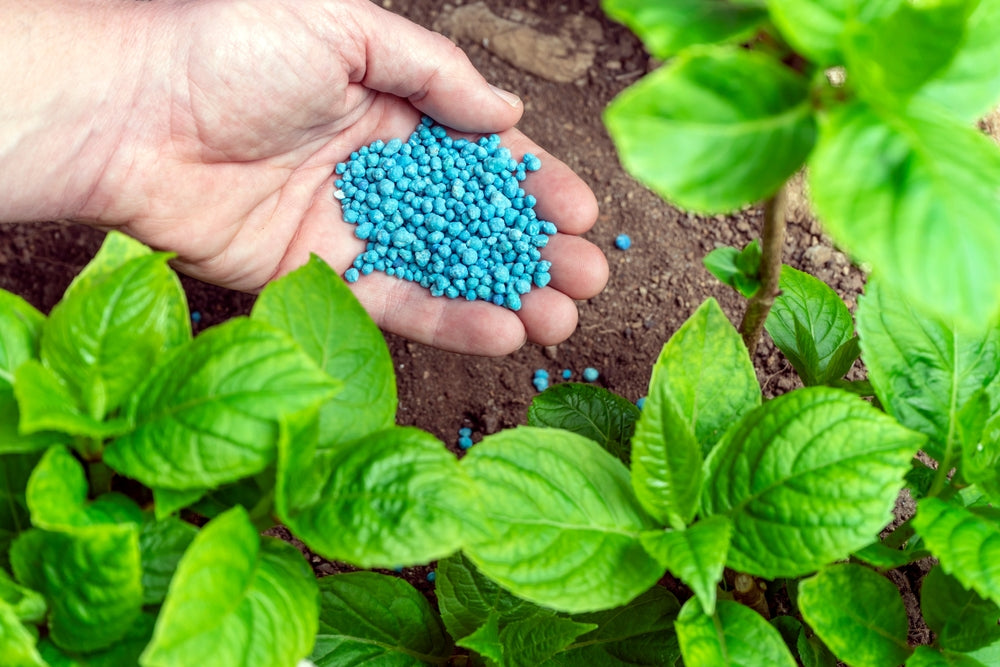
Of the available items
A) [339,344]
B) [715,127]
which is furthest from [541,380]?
[715,127]

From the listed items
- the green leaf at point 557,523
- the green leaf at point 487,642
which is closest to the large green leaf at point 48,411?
the green leaf at point 557,523

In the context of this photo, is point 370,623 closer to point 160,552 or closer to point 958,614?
point 160,552

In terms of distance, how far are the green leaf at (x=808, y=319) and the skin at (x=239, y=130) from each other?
2.19ft

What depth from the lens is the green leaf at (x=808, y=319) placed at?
1.24m

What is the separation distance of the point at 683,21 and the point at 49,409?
0.66m

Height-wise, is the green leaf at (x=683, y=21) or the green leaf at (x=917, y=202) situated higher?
the green leaf at (x=683, y=21)

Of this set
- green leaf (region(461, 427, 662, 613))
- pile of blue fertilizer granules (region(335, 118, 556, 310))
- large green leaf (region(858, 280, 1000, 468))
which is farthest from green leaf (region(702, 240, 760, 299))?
pile of blue fertilizer granules (region(335, 118, 556, 310))

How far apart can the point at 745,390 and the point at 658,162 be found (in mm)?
514

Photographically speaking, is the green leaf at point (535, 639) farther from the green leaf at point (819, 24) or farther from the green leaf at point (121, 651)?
the green leaf at point (819, 24)

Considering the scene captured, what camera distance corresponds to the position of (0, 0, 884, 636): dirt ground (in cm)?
200

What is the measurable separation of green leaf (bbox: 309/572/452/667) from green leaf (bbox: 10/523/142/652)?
1.29ft

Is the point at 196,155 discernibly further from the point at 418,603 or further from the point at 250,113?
the point at 418,603

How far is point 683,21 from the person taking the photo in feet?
2.04

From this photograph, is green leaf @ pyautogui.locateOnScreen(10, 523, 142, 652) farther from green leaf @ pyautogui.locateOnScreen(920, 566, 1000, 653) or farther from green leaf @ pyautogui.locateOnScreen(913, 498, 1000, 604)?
green leaf @ pyautogui.locateOnScreen(920, 566, 1000, 653)
